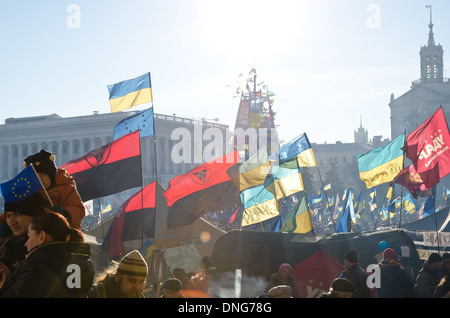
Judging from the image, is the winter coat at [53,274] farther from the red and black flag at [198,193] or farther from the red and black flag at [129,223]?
the red and black flag at [198,193]

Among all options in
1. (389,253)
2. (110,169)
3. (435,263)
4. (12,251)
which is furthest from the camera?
(110,169)

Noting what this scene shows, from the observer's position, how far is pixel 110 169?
10219 millimetres

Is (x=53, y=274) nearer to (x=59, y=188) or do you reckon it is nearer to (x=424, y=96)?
(x=59, y=188)

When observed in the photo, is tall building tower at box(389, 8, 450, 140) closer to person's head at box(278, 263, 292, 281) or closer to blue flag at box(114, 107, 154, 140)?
blue flag at box(114, 107, 154, 140)

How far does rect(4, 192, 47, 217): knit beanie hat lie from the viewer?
11.6 ft

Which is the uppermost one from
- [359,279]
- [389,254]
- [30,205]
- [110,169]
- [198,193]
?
[110,169]

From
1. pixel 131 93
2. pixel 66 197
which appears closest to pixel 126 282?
pixel 66 197

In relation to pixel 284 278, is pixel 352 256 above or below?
above

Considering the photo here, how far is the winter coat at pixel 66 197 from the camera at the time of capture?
13.5 ft

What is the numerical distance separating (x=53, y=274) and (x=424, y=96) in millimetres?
91347

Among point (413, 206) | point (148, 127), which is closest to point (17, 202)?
point (148, 127)

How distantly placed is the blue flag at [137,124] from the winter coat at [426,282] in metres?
6.51

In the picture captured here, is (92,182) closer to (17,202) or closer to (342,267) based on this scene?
(342,267)

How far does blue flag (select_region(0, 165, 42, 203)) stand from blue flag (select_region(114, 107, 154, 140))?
7.77 m
